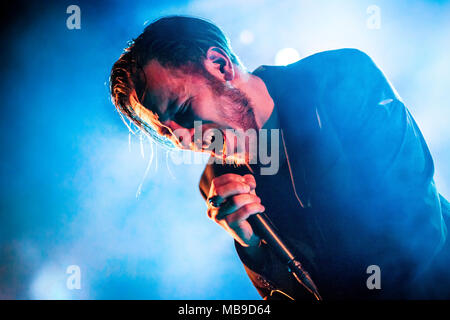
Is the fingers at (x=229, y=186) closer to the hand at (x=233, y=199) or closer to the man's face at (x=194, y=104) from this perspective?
the hand at (x=233, y=199)

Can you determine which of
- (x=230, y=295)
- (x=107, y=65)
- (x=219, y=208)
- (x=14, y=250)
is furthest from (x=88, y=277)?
(x=219, y=208)

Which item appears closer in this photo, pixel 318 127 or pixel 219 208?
pixel 219 208

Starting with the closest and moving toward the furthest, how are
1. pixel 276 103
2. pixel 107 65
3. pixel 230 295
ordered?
pixel 276 103 < pixel 107 65 < pixel 230 295

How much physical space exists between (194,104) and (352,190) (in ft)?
1.92

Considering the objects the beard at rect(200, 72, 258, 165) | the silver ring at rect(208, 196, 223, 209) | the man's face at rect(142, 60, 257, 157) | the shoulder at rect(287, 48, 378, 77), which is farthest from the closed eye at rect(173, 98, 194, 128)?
the shoulder at rect(287, 48, 378, 77)

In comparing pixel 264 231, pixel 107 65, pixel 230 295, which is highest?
pixel 107 65

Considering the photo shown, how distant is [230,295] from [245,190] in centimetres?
288

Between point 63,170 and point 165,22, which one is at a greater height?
point 165,22

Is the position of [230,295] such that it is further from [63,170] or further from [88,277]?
[63,170]

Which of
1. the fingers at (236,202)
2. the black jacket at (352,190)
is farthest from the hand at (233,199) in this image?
the black jacket at (352,190)

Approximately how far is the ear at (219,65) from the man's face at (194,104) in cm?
3

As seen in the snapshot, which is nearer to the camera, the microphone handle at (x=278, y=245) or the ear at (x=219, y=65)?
the microphone handle at (x=278, y=245)

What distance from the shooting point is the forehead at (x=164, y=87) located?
78cm
